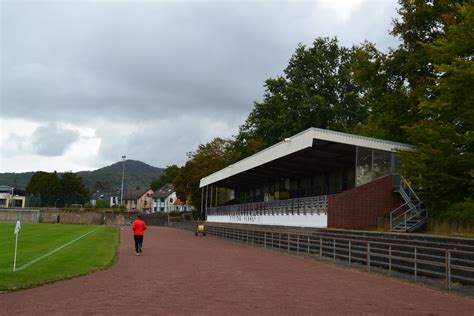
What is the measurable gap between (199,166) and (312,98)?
3249cm

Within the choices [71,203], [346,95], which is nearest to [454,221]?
[346,95]

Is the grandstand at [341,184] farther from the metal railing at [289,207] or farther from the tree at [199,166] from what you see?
the tree at [199,166]

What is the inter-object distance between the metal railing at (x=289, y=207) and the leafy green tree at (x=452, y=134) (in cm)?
643

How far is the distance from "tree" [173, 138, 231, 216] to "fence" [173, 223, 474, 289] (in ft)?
188

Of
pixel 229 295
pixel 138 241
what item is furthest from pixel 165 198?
pixel 229 295

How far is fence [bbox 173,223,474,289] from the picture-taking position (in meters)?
13.9

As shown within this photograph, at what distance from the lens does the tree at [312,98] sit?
6097 centimetres

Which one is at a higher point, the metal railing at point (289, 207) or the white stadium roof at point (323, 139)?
the white stadium roof at point (323, 139)

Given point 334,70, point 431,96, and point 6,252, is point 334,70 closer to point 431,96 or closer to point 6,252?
point 431,96

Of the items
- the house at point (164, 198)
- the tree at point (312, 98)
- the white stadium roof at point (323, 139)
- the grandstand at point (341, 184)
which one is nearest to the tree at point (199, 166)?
the tree at point (312, 98)

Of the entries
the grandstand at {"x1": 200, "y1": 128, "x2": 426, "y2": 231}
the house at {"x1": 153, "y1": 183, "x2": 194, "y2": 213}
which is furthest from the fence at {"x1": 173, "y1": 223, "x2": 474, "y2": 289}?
the house at {"x1": 153, "y1": 183, "x2": 194, "y2": 213}

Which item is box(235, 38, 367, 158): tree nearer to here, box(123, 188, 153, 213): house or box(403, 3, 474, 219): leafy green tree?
box(403, 3, 474, 219): leafy green tree

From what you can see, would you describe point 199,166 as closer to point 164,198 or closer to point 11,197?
point 11,197

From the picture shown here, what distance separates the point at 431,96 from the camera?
3203 cm
